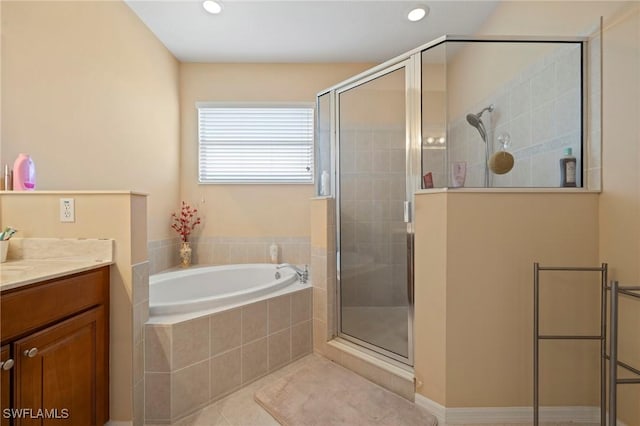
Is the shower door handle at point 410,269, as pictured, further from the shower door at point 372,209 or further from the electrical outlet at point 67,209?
the electrical outlet at point 67,209

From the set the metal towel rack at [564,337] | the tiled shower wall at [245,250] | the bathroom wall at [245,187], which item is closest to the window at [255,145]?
the bathroom wall at [245,187]

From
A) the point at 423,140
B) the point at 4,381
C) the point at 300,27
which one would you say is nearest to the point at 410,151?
the point at 423,140

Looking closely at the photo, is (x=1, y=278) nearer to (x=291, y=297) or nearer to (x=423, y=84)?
(x=291, y=297)

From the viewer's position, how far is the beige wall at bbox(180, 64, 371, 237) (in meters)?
3.00

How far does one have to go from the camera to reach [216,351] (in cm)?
163

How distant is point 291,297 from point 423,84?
163 centimetres

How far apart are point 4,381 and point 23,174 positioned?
41.0 inches

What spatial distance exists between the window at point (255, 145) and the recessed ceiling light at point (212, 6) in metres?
0.92

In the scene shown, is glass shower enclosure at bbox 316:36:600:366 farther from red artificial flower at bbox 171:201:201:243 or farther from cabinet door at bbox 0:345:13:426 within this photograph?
cabinet door at bbox 0:345:13:426

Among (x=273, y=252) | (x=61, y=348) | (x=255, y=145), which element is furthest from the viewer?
(x=255, y=145)

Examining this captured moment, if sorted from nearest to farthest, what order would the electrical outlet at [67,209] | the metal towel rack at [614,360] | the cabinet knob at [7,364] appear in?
the cabinet knob at [7,364], the metal towel rack at [614,360], the electrical outlet at [67,209]

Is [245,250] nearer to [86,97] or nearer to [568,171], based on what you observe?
[86,97]

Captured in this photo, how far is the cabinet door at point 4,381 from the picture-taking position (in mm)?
925

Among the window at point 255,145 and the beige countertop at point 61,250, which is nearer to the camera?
the beige countertop at point 61,250
